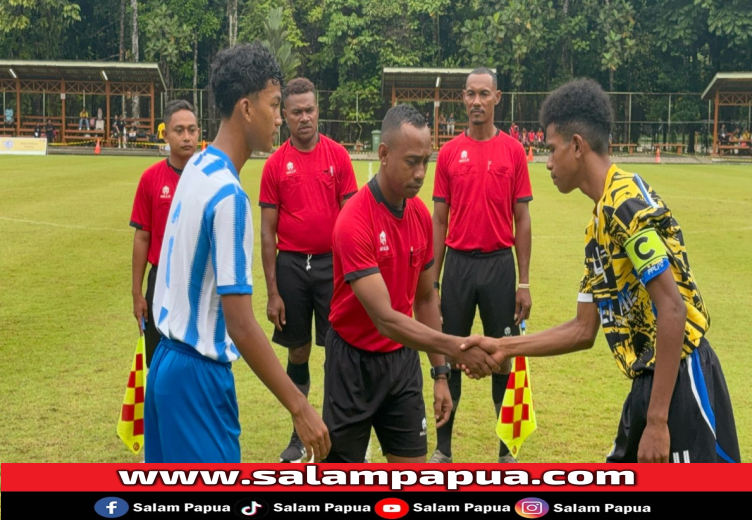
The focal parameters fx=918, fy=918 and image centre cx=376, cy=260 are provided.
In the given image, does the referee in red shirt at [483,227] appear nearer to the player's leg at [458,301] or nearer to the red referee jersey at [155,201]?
the player's leg at [458,301]

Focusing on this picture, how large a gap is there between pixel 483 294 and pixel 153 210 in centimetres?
271

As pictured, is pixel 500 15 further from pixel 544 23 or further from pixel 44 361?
pixel 44 361

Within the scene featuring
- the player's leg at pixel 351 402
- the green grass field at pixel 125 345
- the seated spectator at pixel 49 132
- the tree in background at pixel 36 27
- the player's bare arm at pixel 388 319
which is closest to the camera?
the player's bare arm at pixel 388 319

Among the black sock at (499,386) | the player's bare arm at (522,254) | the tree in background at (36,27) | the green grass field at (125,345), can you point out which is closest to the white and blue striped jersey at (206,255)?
the green grass field at (125,345)

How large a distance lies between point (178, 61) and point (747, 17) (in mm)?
34839

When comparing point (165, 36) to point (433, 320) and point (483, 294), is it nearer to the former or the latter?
point (483, 294)

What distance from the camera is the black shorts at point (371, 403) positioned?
5.29 meters

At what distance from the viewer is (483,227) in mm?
7453

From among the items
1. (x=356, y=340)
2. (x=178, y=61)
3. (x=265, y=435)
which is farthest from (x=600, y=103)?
(x=178, y=61)

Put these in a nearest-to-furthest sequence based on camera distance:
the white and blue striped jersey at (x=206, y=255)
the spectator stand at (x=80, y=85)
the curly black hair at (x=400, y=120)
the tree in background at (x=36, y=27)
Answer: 1. the white and blue striped jersey at (x=206, y=255)
2. the curly black hair at (x=400, y=120)
3. the spectator stand at (x=80, y=85)
4. the tree in background at (x=36, y=27)

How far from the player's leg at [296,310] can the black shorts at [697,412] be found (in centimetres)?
369

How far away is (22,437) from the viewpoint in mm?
7129

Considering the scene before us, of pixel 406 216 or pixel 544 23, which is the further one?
pixel 544 23
